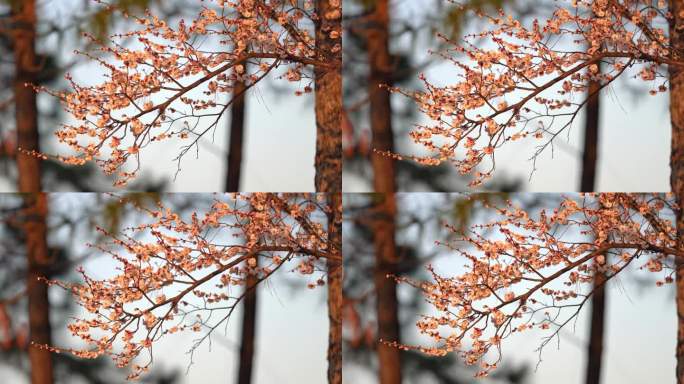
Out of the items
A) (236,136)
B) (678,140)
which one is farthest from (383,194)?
(678,140)

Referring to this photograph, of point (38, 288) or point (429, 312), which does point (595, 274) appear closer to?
point (429, 312)

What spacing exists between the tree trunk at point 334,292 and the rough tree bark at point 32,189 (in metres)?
0.87

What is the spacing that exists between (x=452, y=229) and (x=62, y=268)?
1227 mm

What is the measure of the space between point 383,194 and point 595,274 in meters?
0.71

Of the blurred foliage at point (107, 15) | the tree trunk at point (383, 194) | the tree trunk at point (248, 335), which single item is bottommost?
the tree trunk at point (248, 335)

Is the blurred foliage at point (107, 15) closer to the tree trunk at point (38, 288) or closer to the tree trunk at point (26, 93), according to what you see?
the tree trunk at point (26, 93)

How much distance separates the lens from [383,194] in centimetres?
289

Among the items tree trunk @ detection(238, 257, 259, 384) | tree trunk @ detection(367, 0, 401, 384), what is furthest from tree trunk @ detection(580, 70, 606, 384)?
tree trunk @ detection(238, 257, 259, 384)

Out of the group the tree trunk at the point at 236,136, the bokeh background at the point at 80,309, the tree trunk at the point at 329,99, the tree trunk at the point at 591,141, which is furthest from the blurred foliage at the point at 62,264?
the tree trunk at the point at 591,141

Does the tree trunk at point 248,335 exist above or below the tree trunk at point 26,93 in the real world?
below

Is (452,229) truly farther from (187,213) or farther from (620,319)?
(187,213)

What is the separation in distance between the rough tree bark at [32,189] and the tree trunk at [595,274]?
1684 mm

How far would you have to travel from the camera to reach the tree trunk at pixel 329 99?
2.88 metres

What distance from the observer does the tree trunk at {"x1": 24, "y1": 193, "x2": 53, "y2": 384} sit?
→ 2.82 meters
